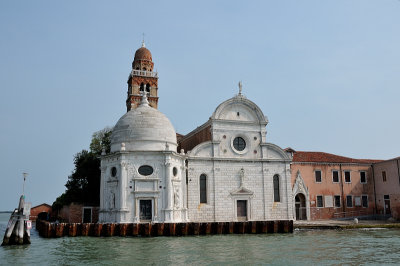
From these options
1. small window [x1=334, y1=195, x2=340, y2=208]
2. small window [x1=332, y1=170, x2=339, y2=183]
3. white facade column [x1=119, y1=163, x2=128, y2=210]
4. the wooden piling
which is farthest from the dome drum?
small window [x1=334, y1=195, x2=340, y2=208]

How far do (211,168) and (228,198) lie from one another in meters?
2.83

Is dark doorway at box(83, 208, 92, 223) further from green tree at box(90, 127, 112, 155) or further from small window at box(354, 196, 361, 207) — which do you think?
small window at box(354, 196, 361, 207)

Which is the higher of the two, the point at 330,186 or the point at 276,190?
the point at 330,186

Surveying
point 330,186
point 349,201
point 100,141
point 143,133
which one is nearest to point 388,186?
point 349,201

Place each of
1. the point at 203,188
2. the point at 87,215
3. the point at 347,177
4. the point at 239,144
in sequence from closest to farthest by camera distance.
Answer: the point at 203,188, the point at 87,215, the point at 239,144, the point at 347,177

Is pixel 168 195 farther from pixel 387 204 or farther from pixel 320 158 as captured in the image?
pixel 387 204

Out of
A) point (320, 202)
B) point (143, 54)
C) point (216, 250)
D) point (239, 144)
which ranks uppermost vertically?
point (143, 54)

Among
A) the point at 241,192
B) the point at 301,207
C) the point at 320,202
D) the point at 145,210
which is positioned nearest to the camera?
the point at 145,210

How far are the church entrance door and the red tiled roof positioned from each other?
14886 mm

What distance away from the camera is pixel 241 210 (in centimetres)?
3416

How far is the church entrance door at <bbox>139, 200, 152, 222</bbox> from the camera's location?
98.4 ft

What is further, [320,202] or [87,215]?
[320,202]

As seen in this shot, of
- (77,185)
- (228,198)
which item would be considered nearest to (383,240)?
(228,198)

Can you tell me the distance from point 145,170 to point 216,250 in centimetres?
1169
